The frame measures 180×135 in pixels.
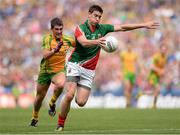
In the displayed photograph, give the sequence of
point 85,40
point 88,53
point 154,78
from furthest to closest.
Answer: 1. point 154,78
2. point 88,53
3. point 85,40

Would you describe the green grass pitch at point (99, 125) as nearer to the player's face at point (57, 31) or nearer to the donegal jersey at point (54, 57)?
the donegal jersey at point (54, 57)

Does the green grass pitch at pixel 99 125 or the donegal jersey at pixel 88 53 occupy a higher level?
the donegal jersey at pixel 88 53

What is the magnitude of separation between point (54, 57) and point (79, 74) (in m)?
2.06

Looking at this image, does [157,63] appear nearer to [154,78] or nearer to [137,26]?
[154,78]

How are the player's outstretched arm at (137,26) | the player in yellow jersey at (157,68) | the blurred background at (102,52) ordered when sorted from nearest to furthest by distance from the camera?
1. the player's outstretched arm at (137,26)
2. the player in yellow jersey at (157,68)
3. the blurred background at (102,52)

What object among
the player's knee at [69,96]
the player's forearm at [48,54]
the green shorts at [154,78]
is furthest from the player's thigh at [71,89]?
the green shorts at [154,78]

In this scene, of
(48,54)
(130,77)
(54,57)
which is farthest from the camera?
(130,77)

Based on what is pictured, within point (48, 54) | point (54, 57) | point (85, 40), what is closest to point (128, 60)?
point (54, 57)

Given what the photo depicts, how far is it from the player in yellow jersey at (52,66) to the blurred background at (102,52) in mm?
11738

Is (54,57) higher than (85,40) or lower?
lower

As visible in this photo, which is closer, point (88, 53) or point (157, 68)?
point (88, 53)

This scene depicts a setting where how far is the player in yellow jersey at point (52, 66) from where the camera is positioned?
14.7 metres

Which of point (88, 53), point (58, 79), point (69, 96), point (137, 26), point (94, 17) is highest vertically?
point (94, 17)

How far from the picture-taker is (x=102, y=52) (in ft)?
97.5
